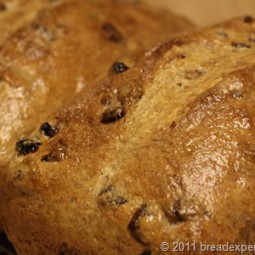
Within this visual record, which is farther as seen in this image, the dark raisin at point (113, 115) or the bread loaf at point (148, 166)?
the dark raisin at point (113, 115)

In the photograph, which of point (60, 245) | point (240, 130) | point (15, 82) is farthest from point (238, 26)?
point (60, 245)

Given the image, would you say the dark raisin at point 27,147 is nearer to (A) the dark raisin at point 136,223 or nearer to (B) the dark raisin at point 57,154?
(B) the dark raisin at point 57,154

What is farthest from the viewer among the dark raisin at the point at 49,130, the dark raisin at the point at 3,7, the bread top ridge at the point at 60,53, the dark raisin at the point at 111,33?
the dark raisin at the point at 3,7

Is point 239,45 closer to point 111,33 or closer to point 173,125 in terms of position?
point 173,125

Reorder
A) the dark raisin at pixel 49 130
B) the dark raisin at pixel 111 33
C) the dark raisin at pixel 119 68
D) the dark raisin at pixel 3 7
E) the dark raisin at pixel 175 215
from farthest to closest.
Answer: the dark raisin at pixel 3 7 < the dark raisin at pixel 111 33 < the dark raisin at pixel 119 68 < the dark raisin at pixel 49 130 < the dark raisin at pixel 175 215

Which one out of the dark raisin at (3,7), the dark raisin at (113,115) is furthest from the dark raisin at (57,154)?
the dark raisin at (3,7)

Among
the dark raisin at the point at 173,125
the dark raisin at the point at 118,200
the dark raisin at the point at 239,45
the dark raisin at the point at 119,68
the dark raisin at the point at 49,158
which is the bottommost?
the dark raisin at the point at 118,200

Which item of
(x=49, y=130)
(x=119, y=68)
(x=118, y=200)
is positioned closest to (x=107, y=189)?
(x=118, y=200)

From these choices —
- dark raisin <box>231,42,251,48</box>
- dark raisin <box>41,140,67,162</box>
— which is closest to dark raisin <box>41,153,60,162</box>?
dark raisin <box>41,140,67,162</box>
